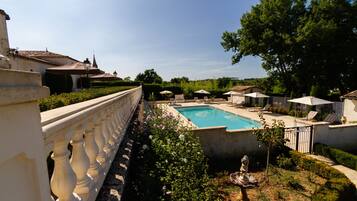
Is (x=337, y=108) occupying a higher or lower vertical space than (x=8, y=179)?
lower

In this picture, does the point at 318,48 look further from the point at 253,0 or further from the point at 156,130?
the point at 156,130

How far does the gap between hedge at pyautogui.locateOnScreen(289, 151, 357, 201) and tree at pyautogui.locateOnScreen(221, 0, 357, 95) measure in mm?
19493

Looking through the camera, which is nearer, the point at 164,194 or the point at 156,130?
the point at 164,194

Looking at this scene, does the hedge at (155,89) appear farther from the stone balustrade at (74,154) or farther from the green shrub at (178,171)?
the stone balustrade at (74,154)

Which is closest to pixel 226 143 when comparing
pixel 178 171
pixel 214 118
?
pixel 178 171

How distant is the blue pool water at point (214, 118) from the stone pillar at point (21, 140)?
824 inches

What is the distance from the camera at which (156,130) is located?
7121 millimetres

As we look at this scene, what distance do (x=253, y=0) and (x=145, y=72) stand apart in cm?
5254

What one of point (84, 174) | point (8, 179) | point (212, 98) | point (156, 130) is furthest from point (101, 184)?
point (212, 98)

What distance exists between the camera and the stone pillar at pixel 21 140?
3.14 ft

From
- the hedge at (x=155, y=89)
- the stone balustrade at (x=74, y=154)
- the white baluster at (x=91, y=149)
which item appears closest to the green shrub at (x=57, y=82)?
the stone balustrade at (x=74, y=154)

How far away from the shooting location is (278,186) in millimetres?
9633

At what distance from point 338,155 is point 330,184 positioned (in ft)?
12.9

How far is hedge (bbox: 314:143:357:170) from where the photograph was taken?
1117 cm
